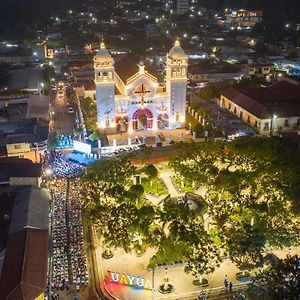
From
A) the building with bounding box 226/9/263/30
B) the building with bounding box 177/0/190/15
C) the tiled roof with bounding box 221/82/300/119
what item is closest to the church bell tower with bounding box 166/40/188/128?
the tiled roof with bounding box 221/82/300/119

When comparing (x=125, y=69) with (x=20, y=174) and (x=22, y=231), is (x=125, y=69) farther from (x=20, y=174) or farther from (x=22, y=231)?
(x=22, y=231)

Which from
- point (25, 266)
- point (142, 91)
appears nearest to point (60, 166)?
point (142, 91)

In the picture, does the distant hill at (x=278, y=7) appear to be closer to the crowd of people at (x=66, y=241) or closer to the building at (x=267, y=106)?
the building at (x=267, y=106)

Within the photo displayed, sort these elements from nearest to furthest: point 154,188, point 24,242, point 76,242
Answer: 1. point 24,242
2. point 76,242
3. point 154,188

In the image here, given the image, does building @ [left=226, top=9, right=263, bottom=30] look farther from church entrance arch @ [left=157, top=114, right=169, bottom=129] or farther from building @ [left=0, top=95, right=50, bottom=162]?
building @ [left=0, top=95, right=50, bottom=162]

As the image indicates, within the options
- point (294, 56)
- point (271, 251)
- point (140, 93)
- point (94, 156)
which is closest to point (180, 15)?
point (294, 56)
